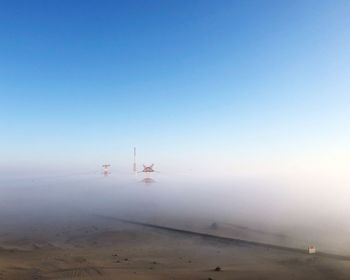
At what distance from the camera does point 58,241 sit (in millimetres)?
28109

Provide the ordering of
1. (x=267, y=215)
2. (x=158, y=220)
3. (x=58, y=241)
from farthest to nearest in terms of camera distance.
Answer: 1. (x=267, y=215)
2. (x=158, y=220)
3. (x=58, y=241)

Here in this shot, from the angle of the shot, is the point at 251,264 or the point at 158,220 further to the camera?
the point at 158,220

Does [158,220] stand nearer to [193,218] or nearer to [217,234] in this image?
[193,218]

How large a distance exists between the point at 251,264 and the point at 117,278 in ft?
28.0

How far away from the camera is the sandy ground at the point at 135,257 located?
15891mm

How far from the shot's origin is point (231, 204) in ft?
186

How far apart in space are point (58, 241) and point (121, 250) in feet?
24.5

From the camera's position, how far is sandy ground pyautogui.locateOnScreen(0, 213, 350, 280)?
52.1 feet

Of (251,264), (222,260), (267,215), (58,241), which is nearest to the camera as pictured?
(251,264)

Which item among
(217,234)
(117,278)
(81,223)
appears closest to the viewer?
(117,278)

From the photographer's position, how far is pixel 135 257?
2103 centimetres

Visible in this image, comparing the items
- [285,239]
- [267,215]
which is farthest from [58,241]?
[267,215]

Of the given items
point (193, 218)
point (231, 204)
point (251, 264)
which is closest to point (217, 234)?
point (193, 218)

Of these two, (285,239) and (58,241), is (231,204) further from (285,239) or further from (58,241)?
(58,241)
